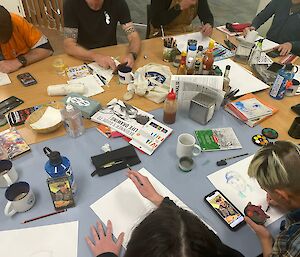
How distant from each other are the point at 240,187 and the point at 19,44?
175 centimetres

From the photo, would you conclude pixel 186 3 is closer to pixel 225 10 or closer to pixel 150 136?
pixel 150 136

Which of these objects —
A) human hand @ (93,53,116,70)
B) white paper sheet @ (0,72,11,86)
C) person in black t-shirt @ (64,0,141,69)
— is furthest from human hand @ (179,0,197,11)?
white paper sheet @ (0,72,11,86)

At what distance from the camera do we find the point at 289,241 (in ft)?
2.96

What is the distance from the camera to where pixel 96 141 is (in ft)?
4.34

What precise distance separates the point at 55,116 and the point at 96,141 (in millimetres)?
264

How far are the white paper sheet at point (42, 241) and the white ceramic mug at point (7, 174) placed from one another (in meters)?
0.20

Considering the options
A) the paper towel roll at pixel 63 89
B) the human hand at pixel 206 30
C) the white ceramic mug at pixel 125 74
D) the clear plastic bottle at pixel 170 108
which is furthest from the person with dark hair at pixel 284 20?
the paper towel roll at pixel 63 89

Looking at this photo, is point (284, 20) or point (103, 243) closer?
point (103, 243)

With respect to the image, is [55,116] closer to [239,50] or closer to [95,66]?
[95,66]

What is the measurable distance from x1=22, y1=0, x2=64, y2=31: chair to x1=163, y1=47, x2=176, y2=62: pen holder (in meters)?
1.58

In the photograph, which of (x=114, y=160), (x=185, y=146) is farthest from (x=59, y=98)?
(x=185, y=146)

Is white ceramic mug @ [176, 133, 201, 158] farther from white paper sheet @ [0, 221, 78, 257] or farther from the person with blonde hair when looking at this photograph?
white paper sheet @ [0, 221, 78, 257]

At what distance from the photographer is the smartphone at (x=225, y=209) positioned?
1020mm

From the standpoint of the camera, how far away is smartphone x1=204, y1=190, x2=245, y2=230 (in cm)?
102
